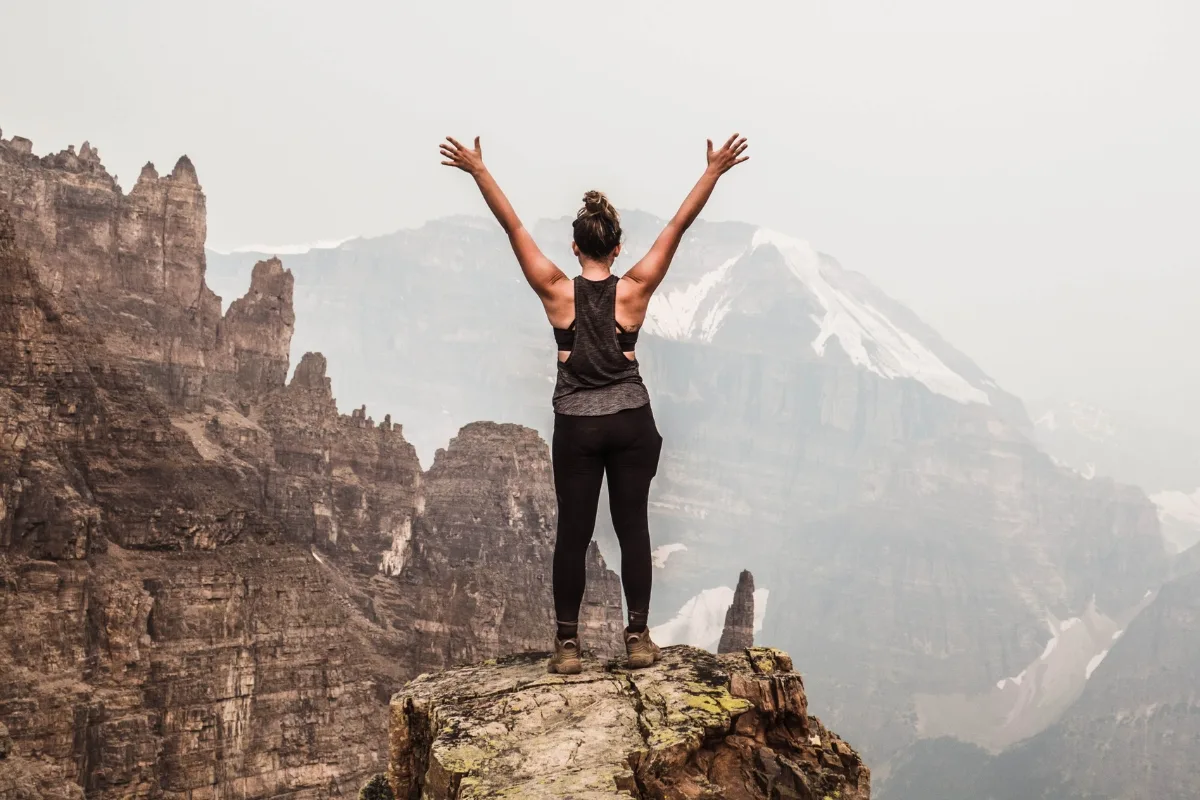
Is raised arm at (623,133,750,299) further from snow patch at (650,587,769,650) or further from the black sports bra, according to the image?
snow patch at (650,587,769,650)

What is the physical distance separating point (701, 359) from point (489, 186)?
134m

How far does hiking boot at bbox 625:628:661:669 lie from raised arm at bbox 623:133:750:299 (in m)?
2.47

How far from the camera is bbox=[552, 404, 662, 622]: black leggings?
886cm

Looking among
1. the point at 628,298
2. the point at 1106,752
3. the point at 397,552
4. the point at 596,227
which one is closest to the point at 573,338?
the point at 628,298

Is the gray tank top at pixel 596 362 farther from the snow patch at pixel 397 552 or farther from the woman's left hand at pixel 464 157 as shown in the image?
the snow patch at pixel 397 552

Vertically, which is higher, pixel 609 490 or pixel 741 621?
pixel 609 490

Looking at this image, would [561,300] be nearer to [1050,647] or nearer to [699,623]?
[699,623]

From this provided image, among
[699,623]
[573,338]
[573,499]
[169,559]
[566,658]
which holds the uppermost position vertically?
[573,338]

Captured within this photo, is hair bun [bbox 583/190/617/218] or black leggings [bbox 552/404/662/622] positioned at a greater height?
hair bun [bbox 583/190/617/218]

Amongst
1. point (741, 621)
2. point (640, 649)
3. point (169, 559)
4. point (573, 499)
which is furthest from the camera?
point (741, 621)

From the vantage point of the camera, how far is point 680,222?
901 cm

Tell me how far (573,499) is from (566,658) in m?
1.12

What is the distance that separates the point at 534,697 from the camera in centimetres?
855

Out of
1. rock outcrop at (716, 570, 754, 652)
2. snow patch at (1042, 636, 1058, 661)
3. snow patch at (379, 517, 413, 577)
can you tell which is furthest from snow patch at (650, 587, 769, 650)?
snow patch at (1042, 636, 1058, 661)
